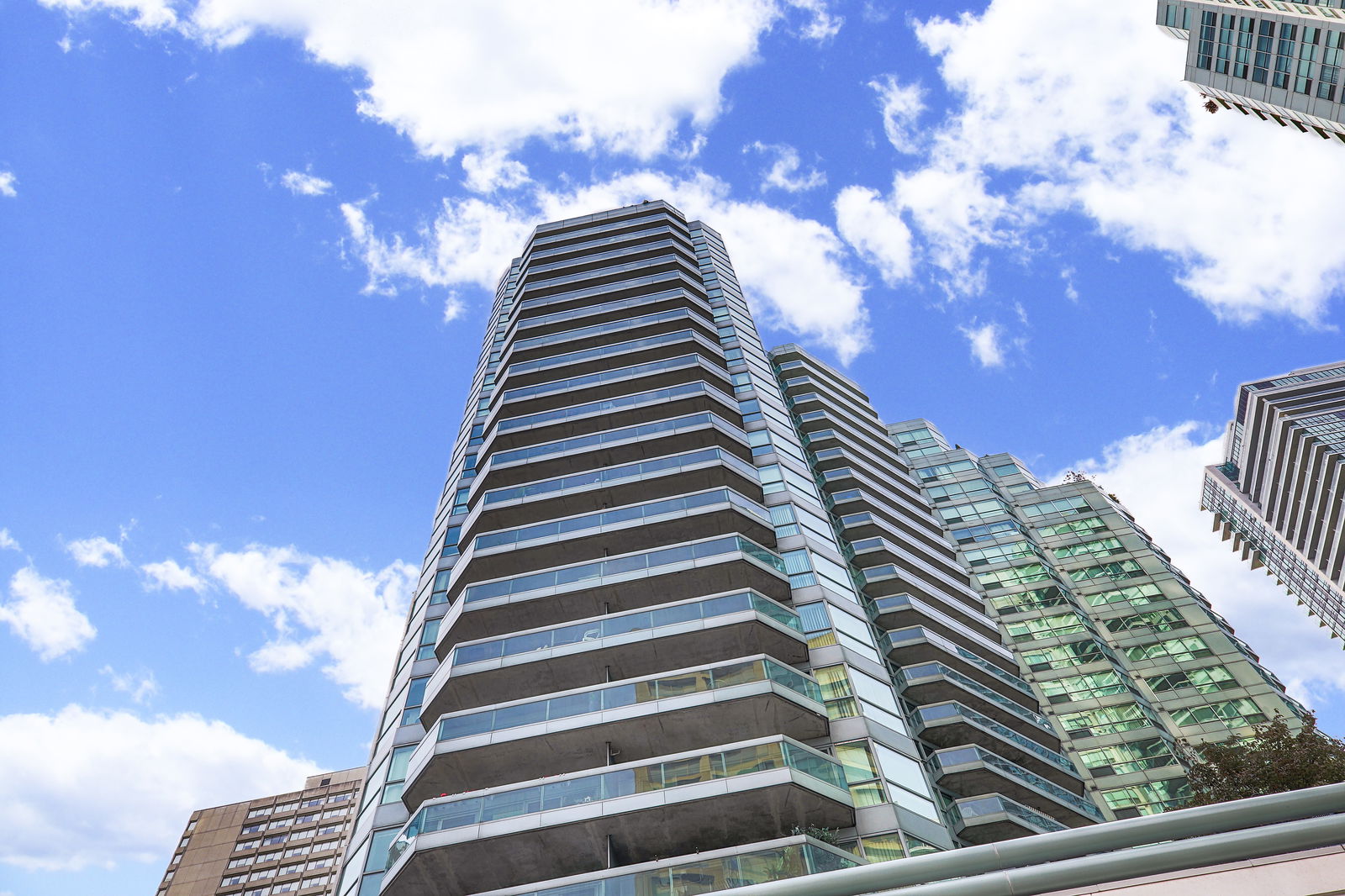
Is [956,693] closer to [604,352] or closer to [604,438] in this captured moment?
[604,438]

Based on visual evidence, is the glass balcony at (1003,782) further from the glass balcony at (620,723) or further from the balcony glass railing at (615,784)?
the balcony glass railing at (615,784)

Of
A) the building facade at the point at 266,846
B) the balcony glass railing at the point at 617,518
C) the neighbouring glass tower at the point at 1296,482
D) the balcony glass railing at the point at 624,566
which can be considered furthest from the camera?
the building facade at the point at 266,846

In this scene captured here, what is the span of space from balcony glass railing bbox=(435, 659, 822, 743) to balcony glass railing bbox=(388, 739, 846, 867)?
2.85 metres

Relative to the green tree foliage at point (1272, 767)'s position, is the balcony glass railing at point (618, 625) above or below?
above

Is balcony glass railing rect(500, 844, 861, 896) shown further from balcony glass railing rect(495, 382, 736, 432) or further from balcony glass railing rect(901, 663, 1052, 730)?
balcony glass railing rect(495, 382, 736, 432)

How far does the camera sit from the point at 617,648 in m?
28.0

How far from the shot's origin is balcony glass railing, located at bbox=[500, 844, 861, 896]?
1852 centimetres

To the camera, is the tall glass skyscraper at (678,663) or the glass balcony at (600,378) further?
the glass balcony at (600,378)

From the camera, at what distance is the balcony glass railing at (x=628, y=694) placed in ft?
83.4

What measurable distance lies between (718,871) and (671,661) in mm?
10199

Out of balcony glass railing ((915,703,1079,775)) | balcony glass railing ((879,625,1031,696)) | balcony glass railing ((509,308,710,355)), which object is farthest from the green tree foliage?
balcony glass railing ((509,308,710,355))

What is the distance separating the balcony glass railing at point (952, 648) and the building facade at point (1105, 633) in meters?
3.60

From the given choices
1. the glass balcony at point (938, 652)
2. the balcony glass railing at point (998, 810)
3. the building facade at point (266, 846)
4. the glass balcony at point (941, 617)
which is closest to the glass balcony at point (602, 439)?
the glass balcony at point (941, 617)

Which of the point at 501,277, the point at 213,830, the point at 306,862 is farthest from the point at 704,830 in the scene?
the point at 213,830
